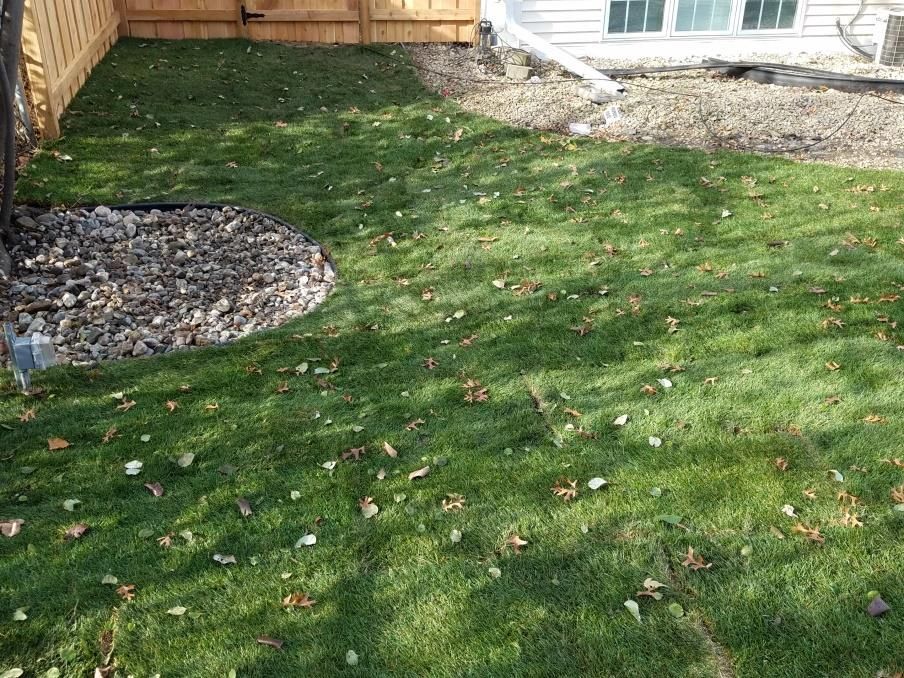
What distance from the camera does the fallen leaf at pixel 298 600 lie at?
292 cm

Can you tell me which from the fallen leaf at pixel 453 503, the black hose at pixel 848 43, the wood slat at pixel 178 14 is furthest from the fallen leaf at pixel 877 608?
the black hose at pixel 848 43

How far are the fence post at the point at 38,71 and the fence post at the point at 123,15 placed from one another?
3554mm

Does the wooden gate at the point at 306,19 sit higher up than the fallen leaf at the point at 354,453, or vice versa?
the wooden gate at the point at 306,19

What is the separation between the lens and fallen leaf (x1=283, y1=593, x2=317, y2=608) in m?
2.92

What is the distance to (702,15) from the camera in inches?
438

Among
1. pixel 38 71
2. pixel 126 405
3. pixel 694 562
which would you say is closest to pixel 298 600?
pixel 694 562

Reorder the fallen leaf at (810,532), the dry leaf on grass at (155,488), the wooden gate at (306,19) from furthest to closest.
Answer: the wooden gate at (306,19)
the dry leaf on grass at (155,488)
the fallen leaf at (810,532)

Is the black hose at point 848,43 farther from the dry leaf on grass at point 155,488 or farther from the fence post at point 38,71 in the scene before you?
Result: the dry leaf on grass at point 155,488

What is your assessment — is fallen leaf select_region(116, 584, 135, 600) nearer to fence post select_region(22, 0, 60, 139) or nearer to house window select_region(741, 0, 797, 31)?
fence post select_region(22, 0, 60, 139)

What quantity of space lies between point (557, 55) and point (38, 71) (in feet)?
19.5

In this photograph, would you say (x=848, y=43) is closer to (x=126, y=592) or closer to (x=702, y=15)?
(x=702, y=15)

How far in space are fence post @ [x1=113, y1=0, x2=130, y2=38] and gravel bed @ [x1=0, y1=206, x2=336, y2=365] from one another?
5.23 m

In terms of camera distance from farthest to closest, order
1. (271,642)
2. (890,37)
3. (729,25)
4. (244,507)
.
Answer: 1. (729,25)
2. (890,37)
3. (244,507)
4. (271,642)

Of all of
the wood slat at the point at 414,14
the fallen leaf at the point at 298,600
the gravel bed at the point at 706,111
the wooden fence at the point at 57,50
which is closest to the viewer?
the fallen leaf at the point at 298,600
